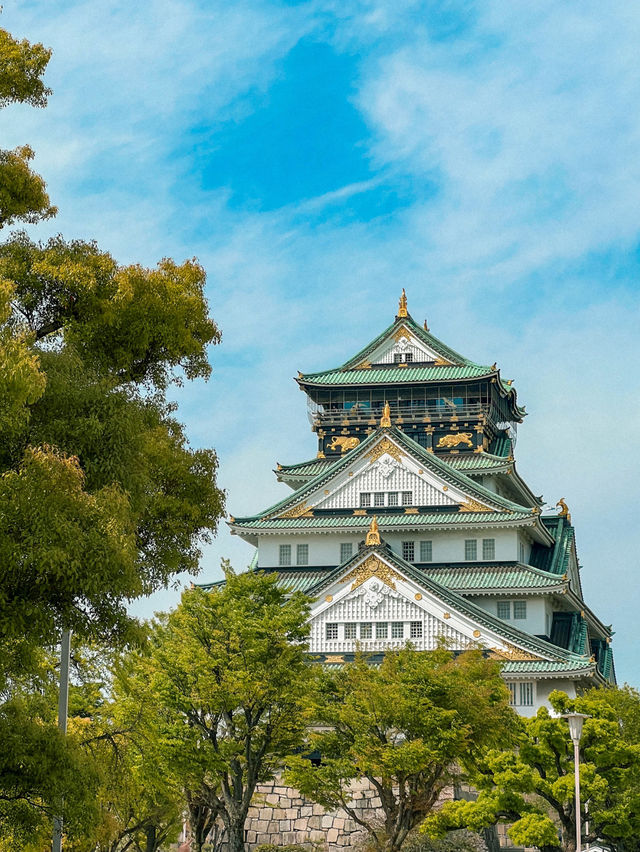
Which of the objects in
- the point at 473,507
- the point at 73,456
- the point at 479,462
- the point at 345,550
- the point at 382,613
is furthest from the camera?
the point at 479,462

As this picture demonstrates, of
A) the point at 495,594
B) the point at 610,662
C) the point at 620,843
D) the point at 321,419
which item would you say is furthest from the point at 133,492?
the point at 610,662

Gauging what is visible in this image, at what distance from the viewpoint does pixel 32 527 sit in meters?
13.4

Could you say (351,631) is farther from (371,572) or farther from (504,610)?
(504,610)

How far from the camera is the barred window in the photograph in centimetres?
4631

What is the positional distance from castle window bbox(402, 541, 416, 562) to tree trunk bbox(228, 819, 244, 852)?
73.9 ft

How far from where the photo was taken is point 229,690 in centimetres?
3216

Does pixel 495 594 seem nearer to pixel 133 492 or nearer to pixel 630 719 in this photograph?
pixel 630 719

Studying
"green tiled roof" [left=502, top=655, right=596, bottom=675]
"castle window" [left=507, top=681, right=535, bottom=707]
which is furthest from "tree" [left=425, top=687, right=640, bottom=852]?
"castle window" [left=507, top=681, right=535, bottom=707]

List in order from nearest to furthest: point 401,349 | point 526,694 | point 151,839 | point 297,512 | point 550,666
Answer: point 151,839 < point 550,666 < point 526,694 < point 297,512 < point 401,349

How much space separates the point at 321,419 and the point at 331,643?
1482 centimetres

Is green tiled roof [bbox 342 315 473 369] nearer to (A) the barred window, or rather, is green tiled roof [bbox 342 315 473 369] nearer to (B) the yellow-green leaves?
(A) the barred window

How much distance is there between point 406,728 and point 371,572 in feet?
54.9

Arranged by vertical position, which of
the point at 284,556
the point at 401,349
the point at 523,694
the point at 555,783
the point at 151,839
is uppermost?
the point at 401,349

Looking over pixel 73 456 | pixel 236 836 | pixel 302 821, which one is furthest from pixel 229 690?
pixel 73 456
